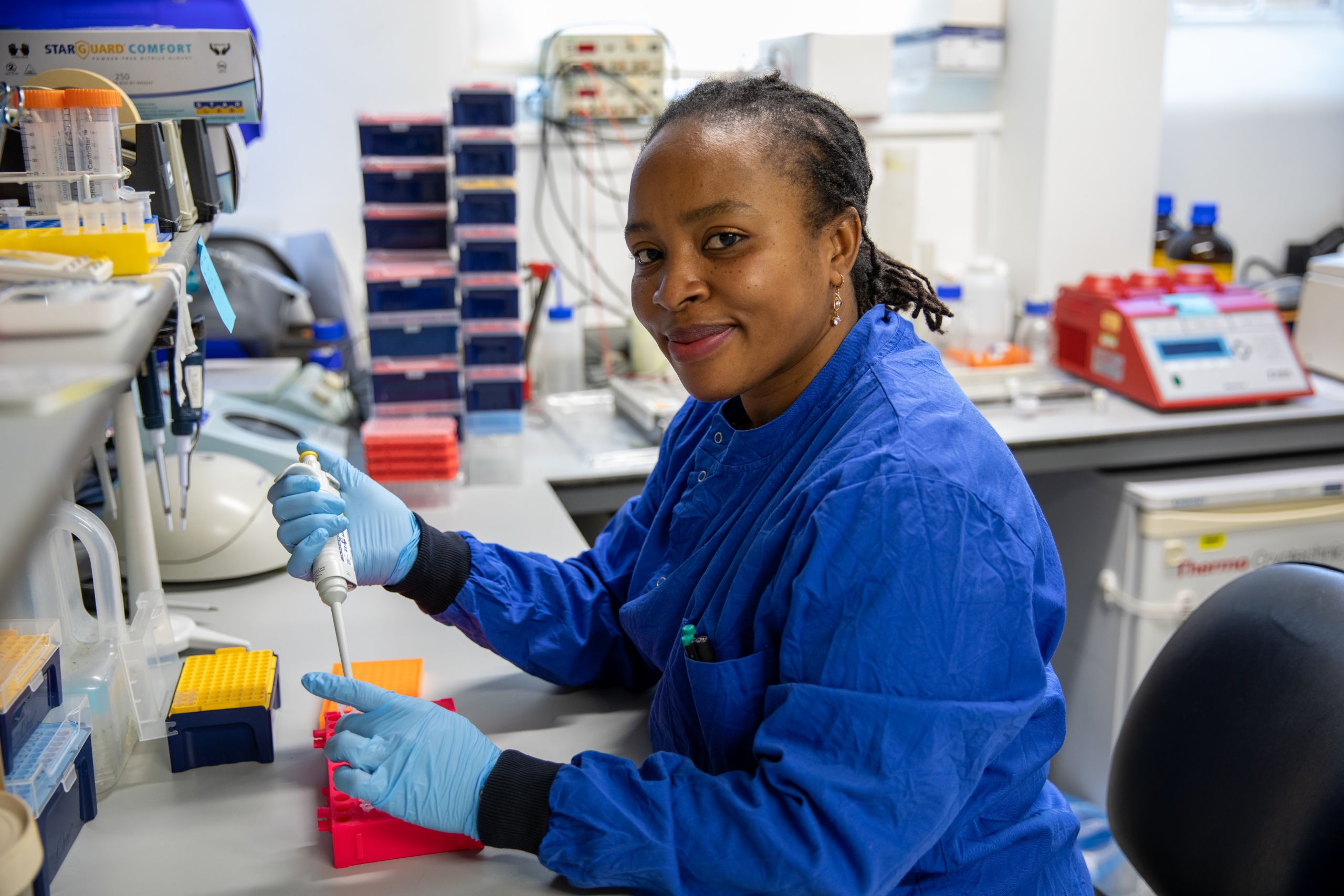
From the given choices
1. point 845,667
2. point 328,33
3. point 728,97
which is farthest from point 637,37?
point 845,667

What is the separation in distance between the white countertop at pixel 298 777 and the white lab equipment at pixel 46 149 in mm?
558

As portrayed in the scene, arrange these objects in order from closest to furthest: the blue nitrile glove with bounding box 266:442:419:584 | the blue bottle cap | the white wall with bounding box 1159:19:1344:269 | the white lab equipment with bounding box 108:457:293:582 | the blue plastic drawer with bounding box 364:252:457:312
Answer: the blue nitrile glove with bounding box 266:442:419:584
the white lab equipment with bounding box 108:457:293:582
the blue plastic drawer with bounding box 364:252:457:312
the blue bottle cap
the white wall with bounding box 1159:19:1344:269

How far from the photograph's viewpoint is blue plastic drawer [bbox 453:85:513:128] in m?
1.99

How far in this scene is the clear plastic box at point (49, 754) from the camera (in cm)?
87

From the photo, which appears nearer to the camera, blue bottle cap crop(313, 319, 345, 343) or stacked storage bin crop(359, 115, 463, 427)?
stacked storage bin crop(359, 115, 463, 427)

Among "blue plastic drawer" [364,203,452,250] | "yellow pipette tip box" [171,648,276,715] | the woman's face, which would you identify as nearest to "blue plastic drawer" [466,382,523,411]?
"blue plastic drawer" [364,203,452,250]

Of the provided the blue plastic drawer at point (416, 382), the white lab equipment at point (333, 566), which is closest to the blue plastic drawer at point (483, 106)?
the blue plastic drawer at point (416, 382)

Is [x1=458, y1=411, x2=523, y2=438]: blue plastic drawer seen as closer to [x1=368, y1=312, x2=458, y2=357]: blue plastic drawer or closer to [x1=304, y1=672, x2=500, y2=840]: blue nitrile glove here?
[x1=368, y1=312, x2=458, y2=357]: blue plastic drawer

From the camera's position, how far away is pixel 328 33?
2.52 meters

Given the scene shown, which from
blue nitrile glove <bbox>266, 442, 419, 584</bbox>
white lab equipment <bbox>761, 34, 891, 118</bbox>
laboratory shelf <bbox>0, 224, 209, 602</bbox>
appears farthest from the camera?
white lab equipment <bbox>761, 34, 891, 118</bbox>

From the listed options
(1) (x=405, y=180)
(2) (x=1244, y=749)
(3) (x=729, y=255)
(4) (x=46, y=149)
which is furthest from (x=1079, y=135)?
(4) (x=46, y=149)

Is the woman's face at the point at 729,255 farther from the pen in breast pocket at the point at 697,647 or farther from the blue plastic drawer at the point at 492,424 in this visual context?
the blue plastic drawer at the point at 492,424

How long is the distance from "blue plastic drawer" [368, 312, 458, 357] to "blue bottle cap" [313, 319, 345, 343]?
435 millimetres

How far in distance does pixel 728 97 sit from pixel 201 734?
32.3 inches
